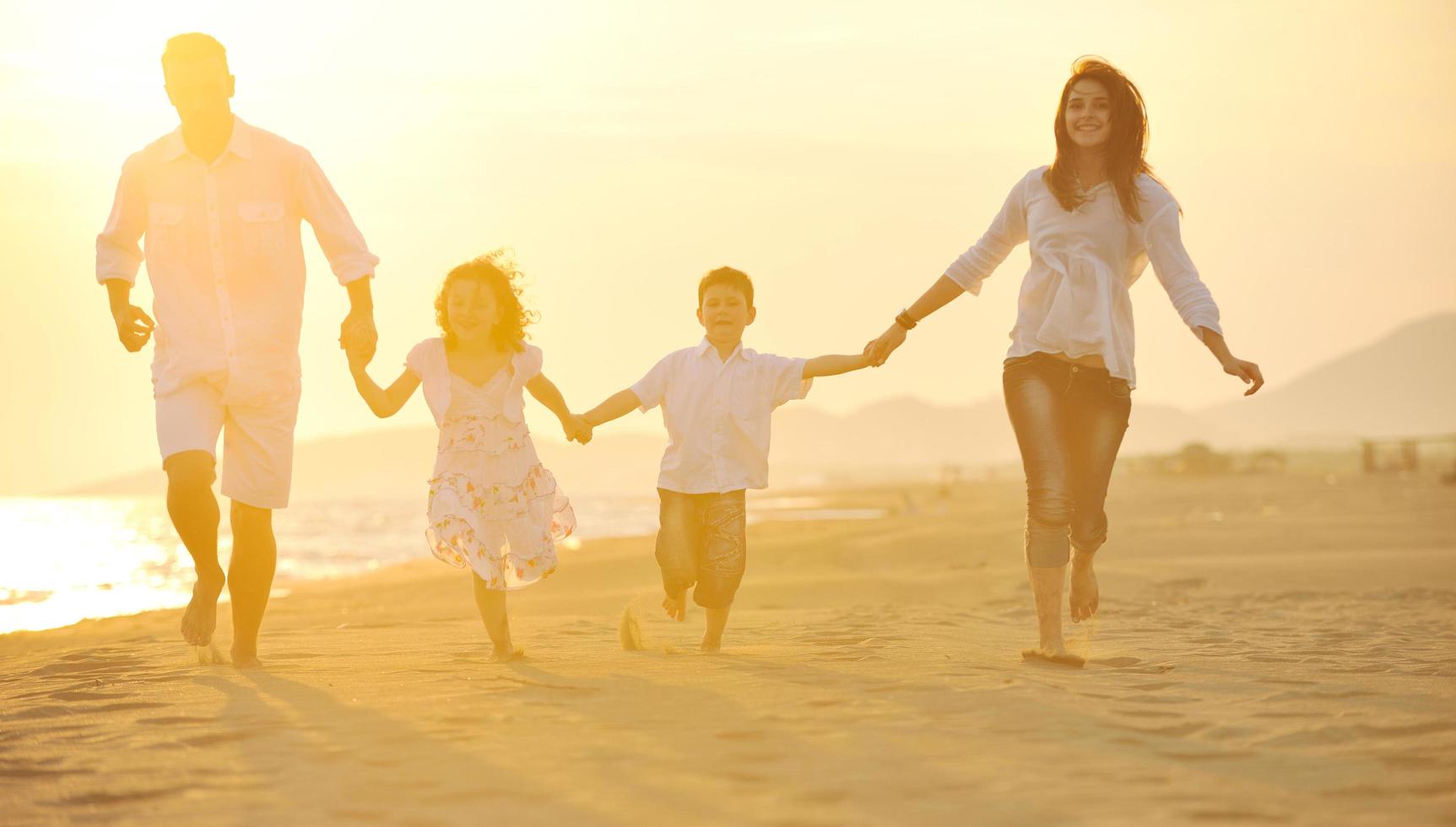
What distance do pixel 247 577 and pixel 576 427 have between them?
1.57 m

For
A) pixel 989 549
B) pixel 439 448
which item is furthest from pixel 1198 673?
pixel 989 549

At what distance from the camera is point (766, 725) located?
371 centimetres

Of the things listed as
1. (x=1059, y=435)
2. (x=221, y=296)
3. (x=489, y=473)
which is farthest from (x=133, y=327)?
(x=1059, y=435)

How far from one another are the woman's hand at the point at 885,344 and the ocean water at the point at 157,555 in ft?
30.6

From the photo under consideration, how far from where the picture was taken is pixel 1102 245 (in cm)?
519

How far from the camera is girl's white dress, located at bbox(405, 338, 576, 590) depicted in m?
5.57

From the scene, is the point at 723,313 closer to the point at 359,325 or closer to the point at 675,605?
the point at 675,605

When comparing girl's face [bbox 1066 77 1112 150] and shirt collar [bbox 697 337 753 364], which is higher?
girl's face [bbox 1066 77 1112 150]

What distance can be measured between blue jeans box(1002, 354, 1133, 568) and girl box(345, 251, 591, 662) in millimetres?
2051

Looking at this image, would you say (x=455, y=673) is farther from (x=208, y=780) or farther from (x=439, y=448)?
(x=208, y=780)

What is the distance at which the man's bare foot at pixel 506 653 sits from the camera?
555 cm

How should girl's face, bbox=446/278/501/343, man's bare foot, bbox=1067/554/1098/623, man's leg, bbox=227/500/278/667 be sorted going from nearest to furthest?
man's leg, bbox=227/500/278/667, man's bare foot, bbox=1067/554/1098/623, girl's face, bbox=446/278/501/343

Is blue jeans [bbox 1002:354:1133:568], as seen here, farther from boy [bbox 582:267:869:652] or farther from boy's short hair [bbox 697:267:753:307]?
boy's short hair [bbox 697:267:753:307]

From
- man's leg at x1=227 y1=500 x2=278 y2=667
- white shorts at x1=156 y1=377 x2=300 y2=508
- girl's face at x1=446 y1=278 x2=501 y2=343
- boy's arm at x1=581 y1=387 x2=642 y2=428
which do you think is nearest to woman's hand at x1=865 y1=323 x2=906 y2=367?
boy's arm at x1=581 y1=387 x2=642 y2=428
